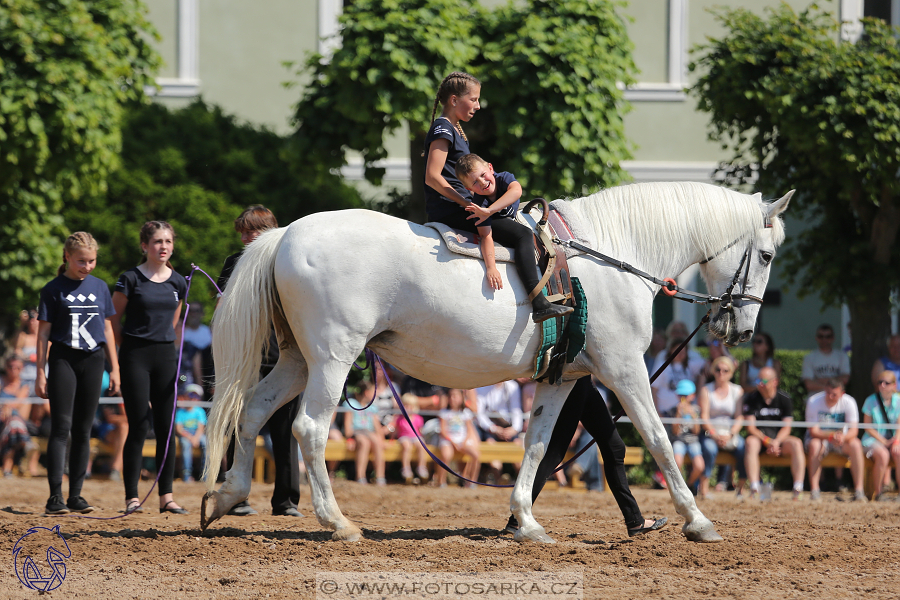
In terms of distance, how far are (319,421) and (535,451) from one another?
4.16 feet

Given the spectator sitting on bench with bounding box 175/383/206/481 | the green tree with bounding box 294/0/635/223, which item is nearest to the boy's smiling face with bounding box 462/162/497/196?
the green tree with bounding box 294/0/635/223

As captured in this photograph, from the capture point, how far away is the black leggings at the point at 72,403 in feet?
20.6

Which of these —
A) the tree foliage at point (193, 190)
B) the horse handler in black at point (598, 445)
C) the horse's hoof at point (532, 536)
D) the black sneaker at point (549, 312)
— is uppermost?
the tree foliage at point (193, 190)

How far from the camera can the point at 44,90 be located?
930 cm

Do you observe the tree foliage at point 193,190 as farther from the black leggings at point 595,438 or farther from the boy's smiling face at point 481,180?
the boy's smiling face at point 481,180

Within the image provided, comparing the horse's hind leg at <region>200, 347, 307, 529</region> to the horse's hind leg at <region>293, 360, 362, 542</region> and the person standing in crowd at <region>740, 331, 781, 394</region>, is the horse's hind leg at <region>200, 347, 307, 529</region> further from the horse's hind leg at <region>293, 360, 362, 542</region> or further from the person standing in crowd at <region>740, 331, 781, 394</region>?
the person standing in crowd at <region>740, 331, 781, 394</region>

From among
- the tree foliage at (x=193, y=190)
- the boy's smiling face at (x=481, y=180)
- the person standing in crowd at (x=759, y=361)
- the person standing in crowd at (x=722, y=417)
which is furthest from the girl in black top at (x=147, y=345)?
the person standing in crowd at (x=759, y=361)

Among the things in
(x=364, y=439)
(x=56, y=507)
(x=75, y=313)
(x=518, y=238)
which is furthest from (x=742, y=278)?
(x=364, y=439)

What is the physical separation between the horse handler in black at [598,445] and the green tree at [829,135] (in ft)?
16.6

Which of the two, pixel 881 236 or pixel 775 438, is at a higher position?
pixel 881 236

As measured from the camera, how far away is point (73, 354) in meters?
6.32

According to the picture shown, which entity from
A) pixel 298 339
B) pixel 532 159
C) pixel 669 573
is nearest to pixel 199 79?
pixel 532 159

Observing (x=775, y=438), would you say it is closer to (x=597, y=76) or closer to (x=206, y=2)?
(x=597, y=76)

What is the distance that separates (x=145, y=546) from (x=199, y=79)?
434 inches
